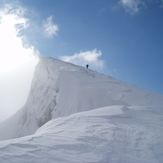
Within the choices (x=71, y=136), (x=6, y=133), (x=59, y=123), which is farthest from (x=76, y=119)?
(x=6, y=133)

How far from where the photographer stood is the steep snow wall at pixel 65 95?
16.0m

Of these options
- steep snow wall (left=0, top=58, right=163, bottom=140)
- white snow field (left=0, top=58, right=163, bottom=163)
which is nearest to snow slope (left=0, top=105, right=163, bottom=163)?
white snow field (left=0, top=58, right=163, bottom=163)

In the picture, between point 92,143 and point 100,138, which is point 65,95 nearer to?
point 100,138

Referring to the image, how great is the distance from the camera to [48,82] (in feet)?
72.4

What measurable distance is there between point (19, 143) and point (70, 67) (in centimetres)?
1663

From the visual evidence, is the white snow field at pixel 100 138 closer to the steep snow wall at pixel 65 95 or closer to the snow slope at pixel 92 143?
the snow slope at pixel 92 143

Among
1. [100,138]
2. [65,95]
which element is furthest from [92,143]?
[65,95]

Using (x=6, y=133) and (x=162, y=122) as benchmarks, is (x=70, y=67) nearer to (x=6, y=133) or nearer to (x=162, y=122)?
(x=6, y=133)

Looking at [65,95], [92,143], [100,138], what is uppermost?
[65,95]

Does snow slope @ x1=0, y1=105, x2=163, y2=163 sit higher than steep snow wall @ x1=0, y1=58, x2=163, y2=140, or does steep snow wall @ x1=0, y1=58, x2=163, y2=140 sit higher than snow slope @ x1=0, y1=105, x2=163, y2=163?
steep snow wall @ x1=0, y1=58, x2=163, y2=140

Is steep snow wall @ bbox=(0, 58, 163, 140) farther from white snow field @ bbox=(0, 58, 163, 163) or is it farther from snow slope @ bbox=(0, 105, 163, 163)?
snow slope @ bbox=(0, 105, 163, 163)

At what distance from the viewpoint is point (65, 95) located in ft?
59.4

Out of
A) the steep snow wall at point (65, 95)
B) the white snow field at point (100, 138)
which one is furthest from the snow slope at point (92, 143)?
the steep snow wall at point (65, 95)

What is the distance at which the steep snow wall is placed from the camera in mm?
16016
